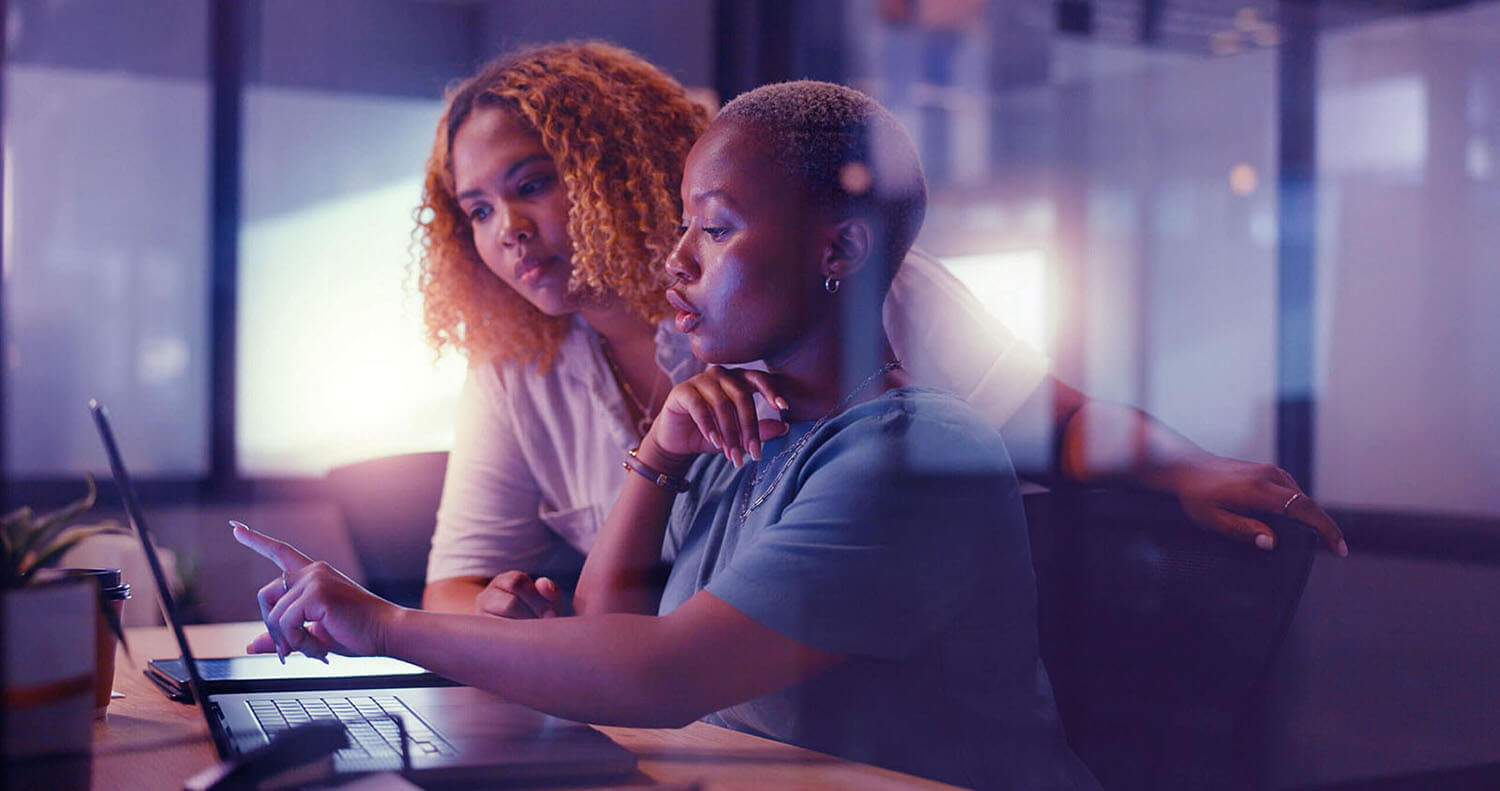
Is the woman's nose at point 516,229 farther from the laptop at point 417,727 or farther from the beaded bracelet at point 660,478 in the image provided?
the laptop at point 417,727

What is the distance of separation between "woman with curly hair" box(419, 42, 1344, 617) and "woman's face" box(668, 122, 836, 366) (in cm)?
17

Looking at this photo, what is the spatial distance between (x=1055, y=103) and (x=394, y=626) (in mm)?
4350

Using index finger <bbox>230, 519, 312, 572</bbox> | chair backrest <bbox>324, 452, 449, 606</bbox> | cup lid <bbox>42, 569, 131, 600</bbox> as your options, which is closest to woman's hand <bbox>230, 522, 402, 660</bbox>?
index finger <bbox>230, 519, 312, 572</bbox>

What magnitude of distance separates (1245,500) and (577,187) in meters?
0.82

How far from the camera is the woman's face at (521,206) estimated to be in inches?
58.8

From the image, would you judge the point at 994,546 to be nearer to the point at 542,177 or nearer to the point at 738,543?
the point at 738,543

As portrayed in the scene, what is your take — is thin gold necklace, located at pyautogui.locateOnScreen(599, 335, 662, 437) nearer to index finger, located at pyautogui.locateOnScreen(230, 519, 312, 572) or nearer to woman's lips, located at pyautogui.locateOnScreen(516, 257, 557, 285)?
woman's lips, located at pyautogui.locateOnScreen(516, 257, 557, 285)

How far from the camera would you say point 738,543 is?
3.52ft

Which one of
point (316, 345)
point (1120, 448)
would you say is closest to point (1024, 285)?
point (316, 345)

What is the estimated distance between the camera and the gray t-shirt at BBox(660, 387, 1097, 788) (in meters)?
0.88

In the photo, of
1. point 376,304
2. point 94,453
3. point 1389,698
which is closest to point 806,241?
point 376,304

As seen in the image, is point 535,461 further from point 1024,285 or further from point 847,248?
point 1024,285

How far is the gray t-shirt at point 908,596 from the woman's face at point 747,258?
3.6 inches

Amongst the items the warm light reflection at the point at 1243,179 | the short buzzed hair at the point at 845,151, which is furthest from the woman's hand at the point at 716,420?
the warm light reflection at the point at 1243,179
